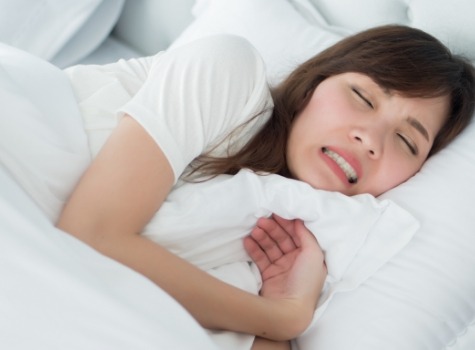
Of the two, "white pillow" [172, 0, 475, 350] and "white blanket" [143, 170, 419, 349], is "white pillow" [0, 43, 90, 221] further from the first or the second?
"white pillow" [172, 0, 475, 350]

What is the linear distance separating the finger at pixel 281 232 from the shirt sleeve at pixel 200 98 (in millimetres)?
125

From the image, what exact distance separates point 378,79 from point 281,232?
10.6 inches

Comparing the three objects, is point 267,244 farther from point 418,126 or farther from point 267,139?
point 418,126

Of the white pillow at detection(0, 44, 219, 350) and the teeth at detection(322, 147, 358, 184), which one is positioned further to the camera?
the teeth at detection(322, 147, 358, 184)

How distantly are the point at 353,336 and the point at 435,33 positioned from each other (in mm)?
583

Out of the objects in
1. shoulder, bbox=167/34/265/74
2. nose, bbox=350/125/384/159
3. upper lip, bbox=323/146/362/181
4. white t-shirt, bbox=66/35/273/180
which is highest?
shoulder, bbox=167/34/265/74

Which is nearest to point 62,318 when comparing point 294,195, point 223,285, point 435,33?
point 223,285

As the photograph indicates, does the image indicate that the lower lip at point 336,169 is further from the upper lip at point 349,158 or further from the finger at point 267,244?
the finger at point 267,244

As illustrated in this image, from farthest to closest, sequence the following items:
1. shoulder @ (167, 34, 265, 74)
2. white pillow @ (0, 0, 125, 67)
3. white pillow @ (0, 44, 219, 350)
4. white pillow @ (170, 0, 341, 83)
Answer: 1. white pillow @ (0, 0, 125, 67)
2. white pillow @ (170, 0, 341, 83)
3. shoulder @ (167, 34, 265, 74)
4. white pillow @ (0, 44, 219, 350)

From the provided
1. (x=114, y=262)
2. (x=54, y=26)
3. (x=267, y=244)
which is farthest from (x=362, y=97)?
(x=54, y=26)

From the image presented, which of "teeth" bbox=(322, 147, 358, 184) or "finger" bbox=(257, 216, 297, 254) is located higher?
"teeth" bbox=(322, 147, 358, 184)

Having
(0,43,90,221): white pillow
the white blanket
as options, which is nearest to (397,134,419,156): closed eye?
the white blanket

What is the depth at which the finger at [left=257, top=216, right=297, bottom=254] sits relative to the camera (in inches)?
38.7

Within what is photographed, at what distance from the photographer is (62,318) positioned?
1.91 ft
